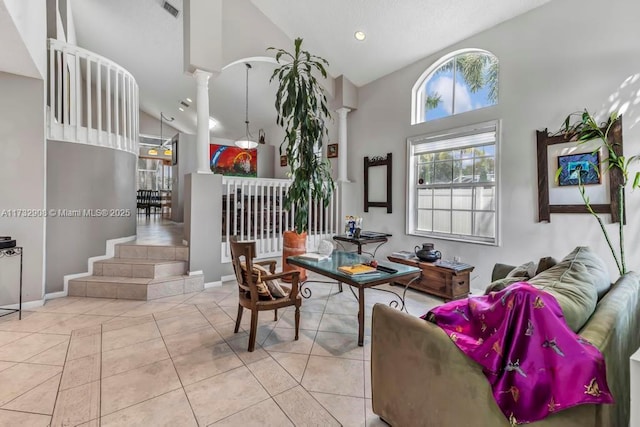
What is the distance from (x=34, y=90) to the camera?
327 centimetres

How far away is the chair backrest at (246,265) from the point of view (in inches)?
92.6

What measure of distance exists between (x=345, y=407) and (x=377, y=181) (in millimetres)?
3881

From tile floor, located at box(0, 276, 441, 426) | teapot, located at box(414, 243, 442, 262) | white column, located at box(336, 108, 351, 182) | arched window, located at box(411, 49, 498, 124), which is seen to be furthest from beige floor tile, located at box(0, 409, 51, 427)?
arched window, located at box(411, 49, 498, 124)

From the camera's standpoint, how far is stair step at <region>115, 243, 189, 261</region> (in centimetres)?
416

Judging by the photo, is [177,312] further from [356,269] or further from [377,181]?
[377,181]

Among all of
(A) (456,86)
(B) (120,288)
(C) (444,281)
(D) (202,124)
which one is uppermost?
(A) (456,86)

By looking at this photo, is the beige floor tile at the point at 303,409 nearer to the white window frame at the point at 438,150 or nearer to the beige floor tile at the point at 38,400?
the beige floor tile at the point at 38,400

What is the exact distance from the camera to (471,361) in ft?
Result: 4.02

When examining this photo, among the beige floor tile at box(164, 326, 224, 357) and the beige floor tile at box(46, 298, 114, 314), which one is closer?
the beige floor tile at box(164, 326, 224, 357)

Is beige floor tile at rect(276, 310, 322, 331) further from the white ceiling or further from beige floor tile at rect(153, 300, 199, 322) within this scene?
the white ceiling

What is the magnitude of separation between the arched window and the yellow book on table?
272cm

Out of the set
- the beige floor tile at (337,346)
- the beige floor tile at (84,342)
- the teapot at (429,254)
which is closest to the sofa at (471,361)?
the beige floor tile at (337,346)

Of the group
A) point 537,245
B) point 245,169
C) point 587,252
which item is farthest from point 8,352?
point 245,169

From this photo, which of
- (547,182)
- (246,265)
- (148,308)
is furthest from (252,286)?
(547,182)
